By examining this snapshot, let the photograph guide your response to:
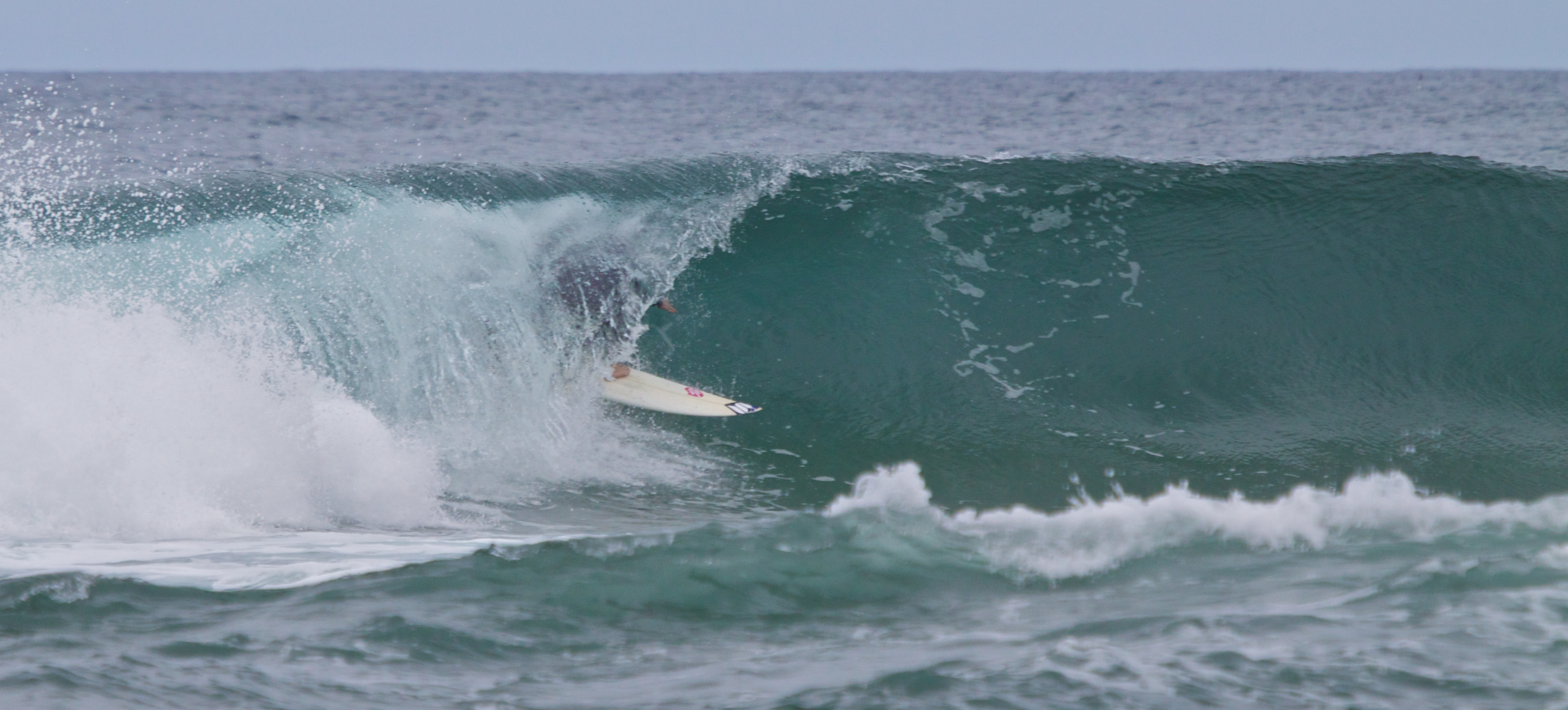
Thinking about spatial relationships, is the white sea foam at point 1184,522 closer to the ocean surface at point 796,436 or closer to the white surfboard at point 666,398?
the ocean surface at point 796,436

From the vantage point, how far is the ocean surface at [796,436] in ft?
13.4

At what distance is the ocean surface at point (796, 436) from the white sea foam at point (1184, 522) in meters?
0.03

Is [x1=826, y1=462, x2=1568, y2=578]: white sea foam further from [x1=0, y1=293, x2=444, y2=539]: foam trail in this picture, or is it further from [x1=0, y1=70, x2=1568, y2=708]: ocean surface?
[x1=0, y1=293, x2=444, y2=539]: foam trail

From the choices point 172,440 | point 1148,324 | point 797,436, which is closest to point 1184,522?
point 797,436

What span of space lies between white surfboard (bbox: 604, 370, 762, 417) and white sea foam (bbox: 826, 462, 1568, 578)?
2596 mm

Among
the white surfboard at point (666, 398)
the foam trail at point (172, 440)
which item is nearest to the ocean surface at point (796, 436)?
the foam trail at point (172, 440)

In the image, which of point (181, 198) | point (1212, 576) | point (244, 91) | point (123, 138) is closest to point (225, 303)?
point (181, 198)

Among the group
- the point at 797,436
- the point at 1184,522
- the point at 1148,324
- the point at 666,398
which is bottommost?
the point at 1184,522

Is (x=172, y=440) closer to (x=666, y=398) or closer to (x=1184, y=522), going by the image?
(x=666, y=398)

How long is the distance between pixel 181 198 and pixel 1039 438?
8217mm

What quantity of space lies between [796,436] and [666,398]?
3.42 ft

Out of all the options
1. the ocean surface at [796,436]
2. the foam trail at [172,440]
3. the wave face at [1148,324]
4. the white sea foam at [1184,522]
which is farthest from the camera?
the wave face at [1148,324]

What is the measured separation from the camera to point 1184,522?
5.84 m

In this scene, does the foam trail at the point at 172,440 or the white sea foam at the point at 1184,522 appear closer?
the white sea foam at the point at 1184,522
